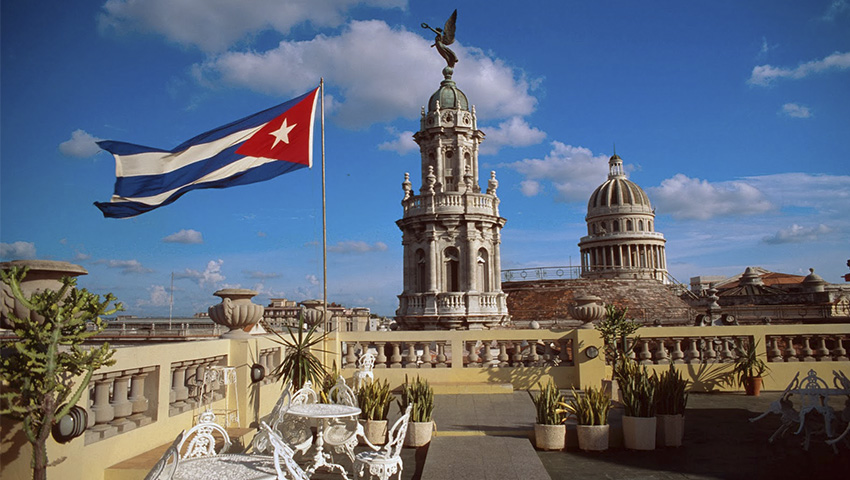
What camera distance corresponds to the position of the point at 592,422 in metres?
8.95

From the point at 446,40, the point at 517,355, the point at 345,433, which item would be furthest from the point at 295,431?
the point at 446,40

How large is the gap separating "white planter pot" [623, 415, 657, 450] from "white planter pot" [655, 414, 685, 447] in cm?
23

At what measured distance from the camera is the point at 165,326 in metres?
51.8

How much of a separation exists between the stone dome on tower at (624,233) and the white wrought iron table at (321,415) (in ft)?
265

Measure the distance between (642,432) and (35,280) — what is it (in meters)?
7.93

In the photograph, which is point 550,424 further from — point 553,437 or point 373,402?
point 373,402

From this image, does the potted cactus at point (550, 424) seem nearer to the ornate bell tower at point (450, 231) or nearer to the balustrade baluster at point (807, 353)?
the balustrade baluster at point (807, 353)

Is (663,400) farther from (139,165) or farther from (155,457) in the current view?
(139,165)

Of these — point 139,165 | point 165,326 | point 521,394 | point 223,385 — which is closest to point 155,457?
point 223,385

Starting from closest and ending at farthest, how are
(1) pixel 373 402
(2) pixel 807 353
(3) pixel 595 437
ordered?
1. (3) pixel 595 437
2. (1) pixel 373 402
3. (2) pixel 807 353

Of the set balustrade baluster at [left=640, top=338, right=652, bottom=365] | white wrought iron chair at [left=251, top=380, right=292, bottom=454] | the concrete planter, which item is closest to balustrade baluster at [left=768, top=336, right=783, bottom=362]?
balustrade baluster at [left=640, top=338, right=652, bottom=365]

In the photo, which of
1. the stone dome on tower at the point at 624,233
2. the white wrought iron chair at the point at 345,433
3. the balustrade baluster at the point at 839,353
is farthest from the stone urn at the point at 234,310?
the stone dome on tower at the point at 624,233

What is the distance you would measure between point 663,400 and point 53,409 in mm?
7820

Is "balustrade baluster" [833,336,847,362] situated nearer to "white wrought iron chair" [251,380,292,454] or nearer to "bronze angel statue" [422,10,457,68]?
"white wrought iron chair" [251,380,292,454]
